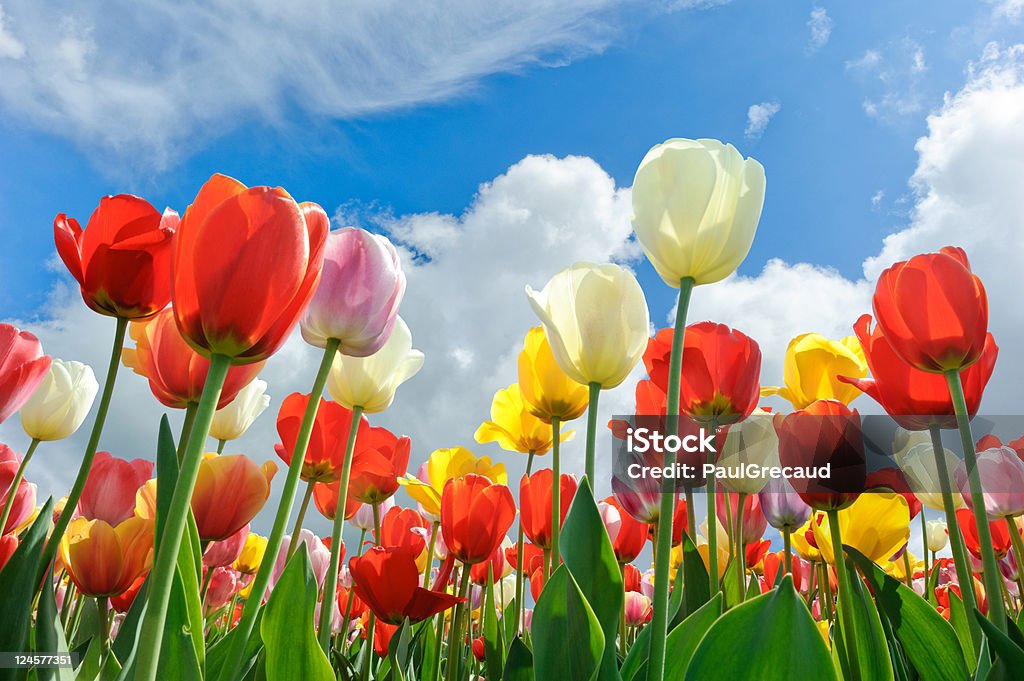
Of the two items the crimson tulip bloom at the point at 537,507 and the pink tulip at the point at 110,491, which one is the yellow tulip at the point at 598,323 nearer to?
the crimson tulip bloom at the point at 537,507

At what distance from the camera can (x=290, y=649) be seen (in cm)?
101

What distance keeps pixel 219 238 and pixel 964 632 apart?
1690 millimetres

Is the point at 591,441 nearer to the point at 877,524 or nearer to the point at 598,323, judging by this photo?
the point at 598,323

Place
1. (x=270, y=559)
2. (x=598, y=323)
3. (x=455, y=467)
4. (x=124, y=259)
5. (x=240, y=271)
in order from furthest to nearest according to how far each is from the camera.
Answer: (x=455, y=467)
(x=598, y=323)
(x=124, y=259)
(x=270, y=559)
(x=240, y=271)

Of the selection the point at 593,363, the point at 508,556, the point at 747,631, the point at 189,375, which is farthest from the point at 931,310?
the point at 508,556

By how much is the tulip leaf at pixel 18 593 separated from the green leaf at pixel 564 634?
29.1 inches

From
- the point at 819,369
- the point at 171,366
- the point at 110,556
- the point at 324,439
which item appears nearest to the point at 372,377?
the point at 324,439

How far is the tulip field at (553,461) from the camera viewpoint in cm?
82

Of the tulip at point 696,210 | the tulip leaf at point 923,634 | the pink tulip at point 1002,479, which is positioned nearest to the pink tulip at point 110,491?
the tulip at point 696,210

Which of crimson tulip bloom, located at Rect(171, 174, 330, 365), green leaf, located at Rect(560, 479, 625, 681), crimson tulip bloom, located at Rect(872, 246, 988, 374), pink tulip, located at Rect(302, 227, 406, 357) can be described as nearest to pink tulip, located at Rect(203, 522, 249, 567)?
pink tulip, located at Rect(302, 227, 406, 357)

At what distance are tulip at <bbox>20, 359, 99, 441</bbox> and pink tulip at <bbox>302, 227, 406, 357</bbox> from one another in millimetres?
1236

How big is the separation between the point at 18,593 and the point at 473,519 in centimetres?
101

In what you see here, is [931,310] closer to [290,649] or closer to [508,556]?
[290,649]

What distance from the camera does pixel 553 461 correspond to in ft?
5.05
